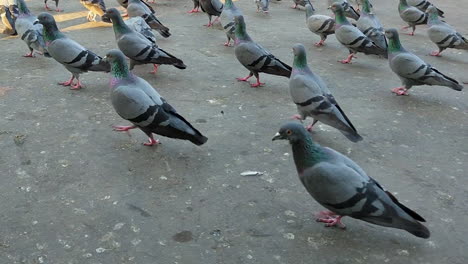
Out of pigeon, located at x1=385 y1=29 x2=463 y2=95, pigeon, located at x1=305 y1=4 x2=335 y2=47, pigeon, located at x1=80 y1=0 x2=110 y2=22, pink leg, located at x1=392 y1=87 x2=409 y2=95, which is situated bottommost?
pigeon, located at x1=80 y1=0 x2=110 y2=22

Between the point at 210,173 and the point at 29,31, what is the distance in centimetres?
415

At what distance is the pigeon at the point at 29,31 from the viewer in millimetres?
6309

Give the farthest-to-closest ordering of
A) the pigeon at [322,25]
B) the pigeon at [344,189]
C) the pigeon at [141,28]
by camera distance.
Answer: the pigeon at [322,25]
the pigeon at [141,28]
the pigeon at [344,189]

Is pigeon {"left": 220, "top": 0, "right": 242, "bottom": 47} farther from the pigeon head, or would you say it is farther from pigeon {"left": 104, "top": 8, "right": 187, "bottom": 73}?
the pigeon head

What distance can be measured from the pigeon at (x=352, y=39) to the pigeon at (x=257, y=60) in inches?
67.3

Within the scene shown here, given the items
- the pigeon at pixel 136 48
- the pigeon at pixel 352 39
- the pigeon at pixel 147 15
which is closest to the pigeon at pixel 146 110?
the pigeon at pixel 136 48

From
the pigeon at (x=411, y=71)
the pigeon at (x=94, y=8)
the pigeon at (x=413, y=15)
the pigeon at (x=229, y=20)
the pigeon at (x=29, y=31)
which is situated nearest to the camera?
the pigeon at (x=411, y=71)

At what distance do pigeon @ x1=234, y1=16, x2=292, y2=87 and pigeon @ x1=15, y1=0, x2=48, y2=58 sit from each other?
272 centimetres

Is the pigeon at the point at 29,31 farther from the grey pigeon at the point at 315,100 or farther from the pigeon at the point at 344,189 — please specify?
the pigeon at the point at 344,189

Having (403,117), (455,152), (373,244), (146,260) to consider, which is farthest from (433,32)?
(146,260)

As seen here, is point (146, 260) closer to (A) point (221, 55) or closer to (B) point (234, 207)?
(B) point (234, 207)

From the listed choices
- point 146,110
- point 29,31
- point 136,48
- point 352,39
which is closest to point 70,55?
point 136,48

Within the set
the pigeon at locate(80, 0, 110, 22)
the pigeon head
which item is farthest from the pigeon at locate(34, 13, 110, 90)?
the pigeon head

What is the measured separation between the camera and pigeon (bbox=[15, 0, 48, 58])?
20.7 ft
